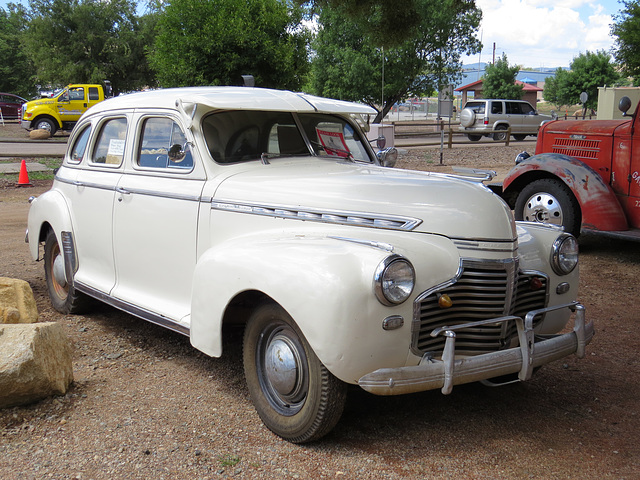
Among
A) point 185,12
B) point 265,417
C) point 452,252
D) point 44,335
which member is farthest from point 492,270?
point 185,12

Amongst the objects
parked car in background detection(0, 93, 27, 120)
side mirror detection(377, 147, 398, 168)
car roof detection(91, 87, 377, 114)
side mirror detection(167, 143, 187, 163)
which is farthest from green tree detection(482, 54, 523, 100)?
side mirror detection(167, 143, 187, 163)

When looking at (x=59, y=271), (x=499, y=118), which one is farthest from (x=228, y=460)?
(x=499, y=118)

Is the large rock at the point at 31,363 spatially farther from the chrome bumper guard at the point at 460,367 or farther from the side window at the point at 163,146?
the chrome bumper guard at the point at 460,367

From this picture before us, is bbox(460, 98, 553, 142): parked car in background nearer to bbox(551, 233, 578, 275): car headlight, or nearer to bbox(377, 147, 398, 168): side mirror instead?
bbox(377, 147, 398, 168): side mirror

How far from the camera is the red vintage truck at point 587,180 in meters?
7.07

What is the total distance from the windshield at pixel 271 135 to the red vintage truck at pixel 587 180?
370 centimetres

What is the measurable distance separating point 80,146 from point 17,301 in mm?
1428

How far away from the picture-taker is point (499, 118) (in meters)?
27.8

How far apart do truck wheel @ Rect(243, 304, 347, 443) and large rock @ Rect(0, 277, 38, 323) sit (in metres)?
2.07

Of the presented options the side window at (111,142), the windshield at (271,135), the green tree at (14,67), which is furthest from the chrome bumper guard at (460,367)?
the green tree at (14,67)

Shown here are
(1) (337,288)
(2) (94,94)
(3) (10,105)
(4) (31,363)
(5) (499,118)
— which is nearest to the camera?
(1) (337,288)

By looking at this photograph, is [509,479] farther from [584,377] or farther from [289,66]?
[289,66]

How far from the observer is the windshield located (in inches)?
163

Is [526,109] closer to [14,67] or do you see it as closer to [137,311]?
[137,311]
